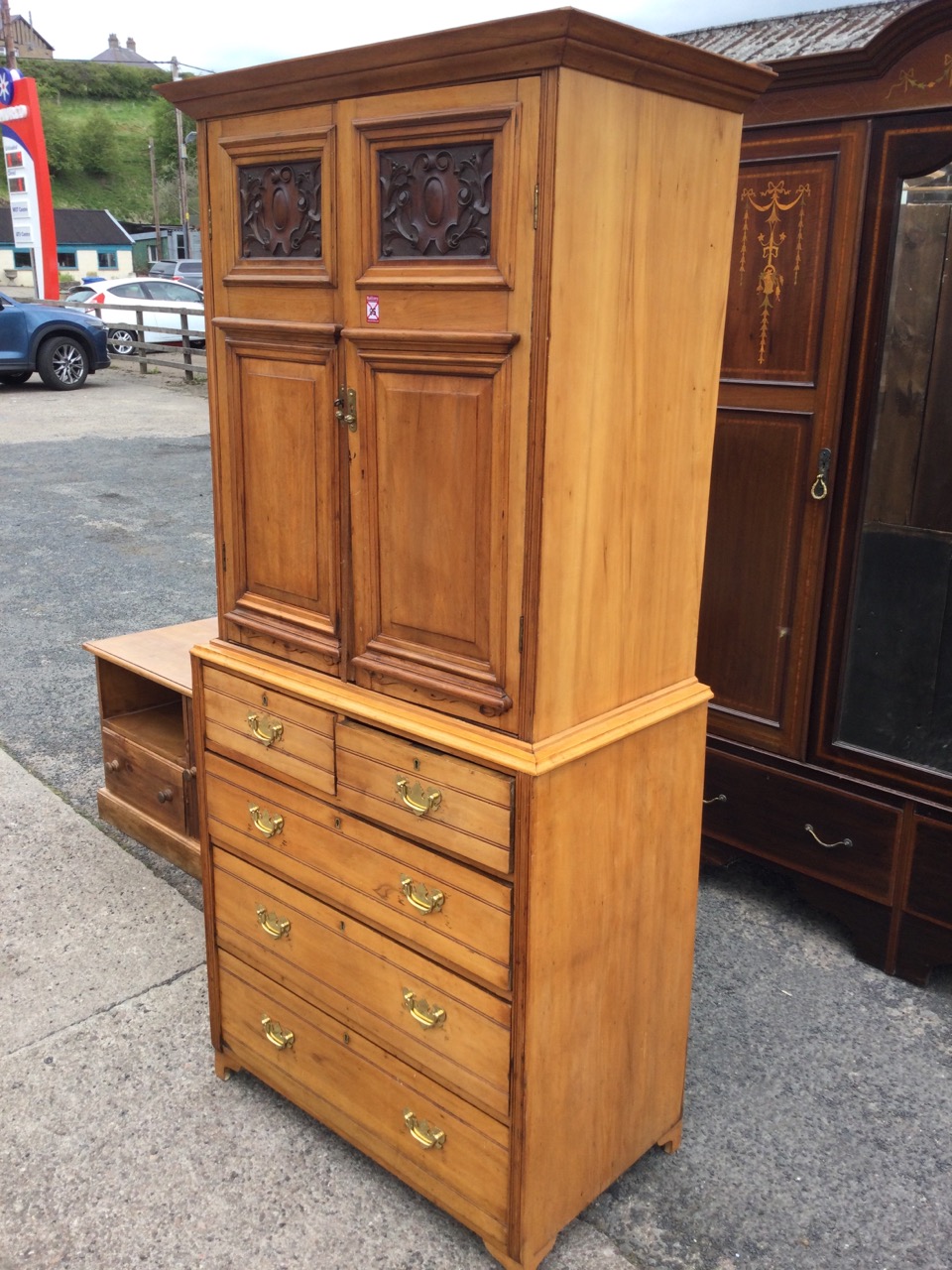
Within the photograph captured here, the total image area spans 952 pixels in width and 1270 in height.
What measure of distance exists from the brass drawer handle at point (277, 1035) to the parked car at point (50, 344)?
13.2 metres

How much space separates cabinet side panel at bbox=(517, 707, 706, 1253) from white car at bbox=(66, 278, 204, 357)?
49.5 ft

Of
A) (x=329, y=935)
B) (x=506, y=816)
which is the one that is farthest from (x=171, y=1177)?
(x=506, y=816)

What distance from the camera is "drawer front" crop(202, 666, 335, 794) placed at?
7.22ft

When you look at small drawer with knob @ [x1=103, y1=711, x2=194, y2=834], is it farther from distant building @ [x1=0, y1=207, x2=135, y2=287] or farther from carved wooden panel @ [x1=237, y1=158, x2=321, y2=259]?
distant building @ [x1=0, y1=207, x2=135, y2=287]

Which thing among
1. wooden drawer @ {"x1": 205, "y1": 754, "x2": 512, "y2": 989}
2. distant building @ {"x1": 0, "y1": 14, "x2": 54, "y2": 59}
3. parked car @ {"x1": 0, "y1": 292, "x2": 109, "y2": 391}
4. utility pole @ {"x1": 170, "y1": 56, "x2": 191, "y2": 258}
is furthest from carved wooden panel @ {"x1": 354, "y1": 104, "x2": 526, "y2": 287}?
distant building @ {"x1": 0, "y1": 14, "x2": 54, "y2": 59}

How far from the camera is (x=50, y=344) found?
14164 millimetres

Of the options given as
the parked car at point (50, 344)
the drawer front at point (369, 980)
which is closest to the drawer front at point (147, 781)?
the drawer front at point (369, 980)

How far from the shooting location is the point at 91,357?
572 inches

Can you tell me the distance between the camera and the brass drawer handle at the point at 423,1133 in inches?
84.4

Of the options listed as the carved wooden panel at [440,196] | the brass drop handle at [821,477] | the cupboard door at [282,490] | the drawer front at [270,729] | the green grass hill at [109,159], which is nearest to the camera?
the carved wooden panel at [440,196]

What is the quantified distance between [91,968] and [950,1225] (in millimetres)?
2257

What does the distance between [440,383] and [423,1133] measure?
1470mm

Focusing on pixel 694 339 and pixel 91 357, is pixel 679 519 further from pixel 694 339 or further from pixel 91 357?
pixel 91 357

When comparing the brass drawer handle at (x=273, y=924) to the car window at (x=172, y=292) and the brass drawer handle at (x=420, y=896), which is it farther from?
the car window at (x=172, y=292)
